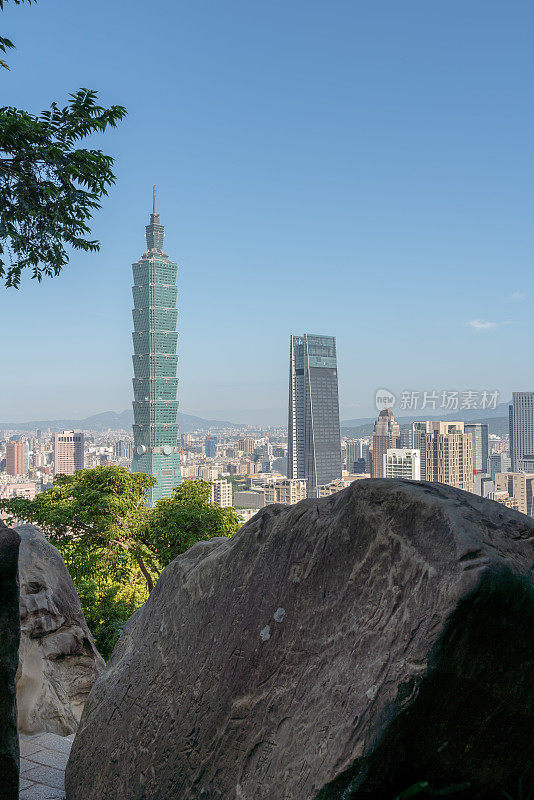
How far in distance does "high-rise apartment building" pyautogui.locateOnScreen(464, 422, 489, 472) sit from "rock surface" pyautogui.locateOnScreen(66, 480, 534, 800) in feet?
224

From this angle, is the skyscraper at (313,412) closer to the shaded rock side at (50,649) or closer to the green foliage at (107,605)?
the green foliage at (107,605)

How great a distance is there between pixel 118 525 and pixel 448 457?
190 feet

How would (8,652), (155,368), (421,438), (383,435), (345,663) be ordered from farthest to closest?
1. (155,368)
2. (383,435)
3. (421,438)
4. (8,652)
5. (345,663)

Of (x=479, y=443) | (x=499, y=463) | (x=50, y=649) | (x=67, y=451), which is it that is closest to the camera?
(x=50, y=649)

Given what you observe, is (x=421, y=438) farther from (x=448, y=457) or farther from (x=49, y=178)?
(x=49, y=178)

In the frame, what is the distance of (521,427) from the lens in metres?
74.9

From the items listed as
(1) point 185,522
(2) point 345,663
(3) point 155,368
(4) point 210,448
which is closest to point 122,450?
(4) point 210,448

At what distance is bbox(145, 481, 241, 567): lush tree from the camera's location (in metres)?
10.9

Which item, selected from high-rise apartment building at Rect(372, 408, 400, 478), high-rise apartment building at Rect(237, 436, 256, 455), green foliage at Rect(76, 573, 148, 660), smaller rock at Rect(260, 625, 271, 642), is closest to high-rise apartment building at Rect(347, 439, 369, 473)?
high-rise apartment building at Rect(372, 408, 400, 478)

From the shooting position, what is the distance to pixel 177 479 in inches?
4122

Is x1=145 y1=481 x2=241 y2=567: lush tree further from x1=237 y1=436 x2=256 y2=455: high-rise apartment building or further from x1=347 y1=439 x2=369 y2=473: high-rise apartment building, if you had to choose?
x1=237 y1=436 x2=256 y2=455: high-rise apartment building

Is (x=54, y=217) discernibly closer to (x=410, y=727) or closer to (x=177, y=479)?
(x=410, y=727)

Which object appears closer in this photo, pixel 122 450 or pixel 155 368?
pixel 155 368

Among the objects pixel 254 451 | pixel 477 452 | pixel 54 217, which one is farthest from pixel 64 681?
pixel 254 451
